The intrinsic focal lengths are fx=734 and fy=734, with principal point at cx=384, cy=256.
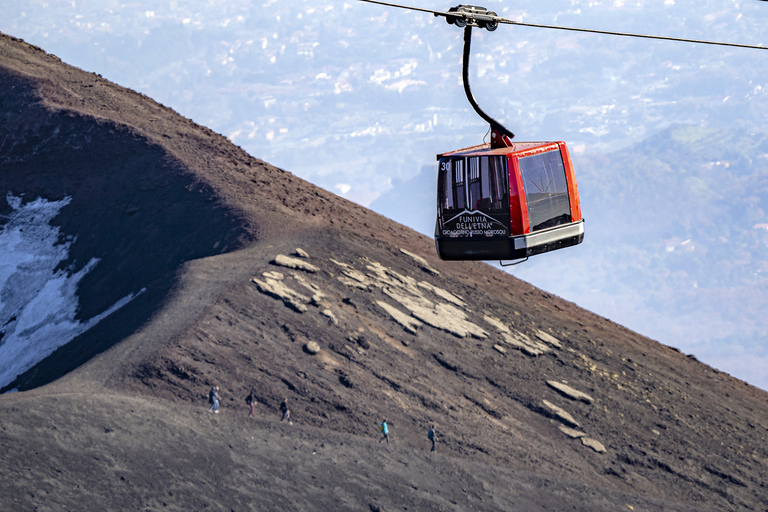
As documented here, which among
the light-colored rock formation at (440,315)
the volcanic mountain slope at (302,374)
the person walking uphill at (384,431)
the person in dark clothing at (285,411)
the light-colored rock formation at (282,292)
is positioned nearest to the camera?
the volcanic mountain slope at (302,374)

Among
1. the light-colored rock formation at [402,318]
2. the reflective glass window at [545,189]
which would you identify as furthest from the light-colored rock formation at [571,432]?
the reflective glass window at [545,189]

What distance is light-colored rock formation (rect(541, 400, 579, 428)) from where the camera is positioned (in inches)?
1227

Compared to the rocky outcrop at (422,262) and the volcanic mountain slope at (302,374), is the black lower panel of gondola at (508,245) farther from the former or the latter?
the rocky outcrop at (422,262)

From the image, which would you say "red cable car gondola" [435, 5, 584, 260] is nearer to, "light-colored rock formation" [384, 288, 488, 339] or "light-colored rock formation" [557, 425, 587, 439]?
"light-colored rock formation" [557, 425, 587, 439]

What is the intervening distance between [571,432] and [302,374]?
1155 centimetres

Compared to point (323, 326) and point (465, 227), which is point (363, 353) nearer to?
point (323, 326)

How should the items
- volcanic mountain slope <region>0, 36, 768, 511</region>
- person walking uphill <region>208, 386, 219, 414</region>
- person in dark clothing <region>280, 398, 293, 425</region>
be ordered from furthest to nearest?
person in dark clothing <region>280, 398, 293, 425</region>
person walking uphill <region>208, 386, 219, 414</region>
volcanic mountain slope <region>0, 36, 768, 511</region>

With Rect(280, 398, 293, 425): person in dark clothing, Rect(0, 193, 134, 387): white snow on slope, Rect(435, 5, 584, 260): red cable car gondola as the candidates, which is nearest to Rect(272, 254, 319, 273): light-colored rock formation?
Rect(0, 193, 134, 387): white snow on slope

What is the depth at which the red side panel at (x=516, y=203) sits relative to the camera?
16234 millimetres

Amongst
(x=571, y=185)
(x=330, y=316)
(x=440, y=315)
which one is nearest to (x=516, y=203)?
(x=571, y=185)

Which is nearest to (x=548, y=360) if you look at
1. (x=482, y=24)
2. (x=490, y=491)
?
(x=490, y=491)

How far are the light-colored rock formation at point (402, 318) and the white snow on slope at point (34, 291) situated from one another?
12298mm

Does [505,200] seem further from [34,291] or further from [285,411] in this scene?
[34,291]

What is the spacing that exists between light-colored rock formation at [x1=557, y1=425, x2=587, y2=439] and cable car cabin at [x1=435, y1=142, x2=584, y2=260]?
1553 cm
